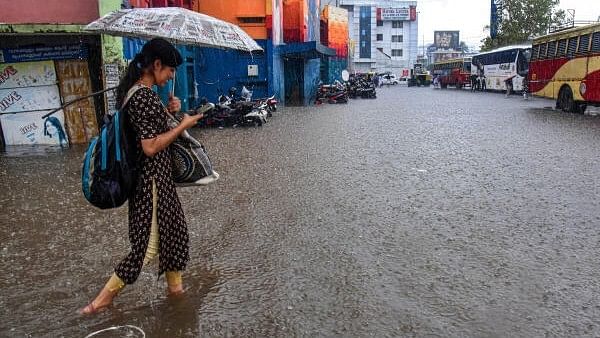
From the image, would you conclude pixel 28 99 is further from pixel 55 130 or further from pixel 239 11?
pixel 239 11

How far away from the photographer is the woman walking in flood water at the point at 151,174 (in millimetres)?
3062

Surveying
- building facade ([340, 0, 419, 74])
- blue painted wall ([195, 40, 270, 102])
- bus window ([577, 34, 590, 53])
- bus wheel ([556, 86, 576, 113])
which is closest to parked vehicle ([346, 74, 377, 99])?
blue painted wall ([195, 40, 270, 102])

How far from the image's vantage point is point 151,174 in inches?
125

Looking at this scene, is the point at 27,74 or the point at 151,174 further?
the point at 27,74

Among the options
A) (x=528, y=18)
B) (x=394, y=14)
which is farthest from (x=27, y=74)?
(x=394, y=14)

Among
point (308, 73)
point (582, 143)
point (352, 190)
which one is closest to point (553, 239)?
point (352, 190)

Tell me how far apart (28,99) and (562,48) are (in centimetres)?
1678

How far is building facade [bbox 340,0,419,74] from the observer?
299 ft

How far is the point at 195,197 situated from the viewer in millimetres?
6543

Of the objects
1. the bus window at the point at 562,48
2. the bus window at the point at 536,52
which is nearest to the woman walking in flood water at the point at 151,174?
the bus window at the point at 562,48

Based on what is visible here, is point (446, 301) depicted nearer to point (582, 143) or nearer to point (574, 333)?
point (574, 333)

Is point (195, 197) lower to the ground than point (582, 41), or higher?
lower

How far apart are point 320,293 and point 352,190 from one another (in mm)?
3200

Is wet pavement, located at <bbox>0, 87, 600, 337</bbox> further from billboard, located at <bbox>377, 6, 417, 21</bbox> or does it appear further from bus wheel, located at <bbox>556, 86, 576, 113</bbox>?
billboard, located at <bbox>377, 6, 417, 21</bbox>
